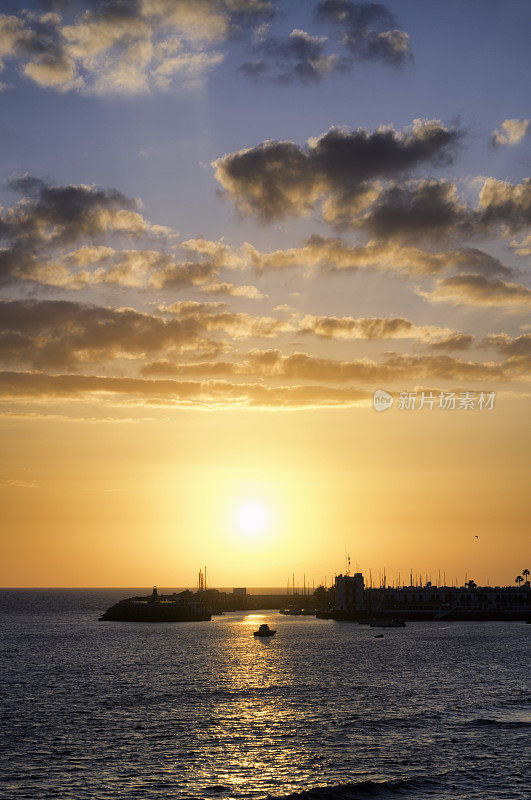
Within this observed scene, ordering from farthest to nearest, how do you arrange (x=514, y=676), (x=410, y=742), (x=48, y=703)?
(x=514, y=676) < (x=48, y=703) < (x=410, y=742)

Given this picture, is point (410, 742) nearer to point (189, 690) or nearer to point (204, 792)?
point (204, 792)

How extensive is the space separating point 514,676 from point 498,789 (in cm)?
6649

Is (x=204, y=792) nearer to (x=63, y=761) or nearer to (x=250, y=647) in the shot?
(x=63, y=761)

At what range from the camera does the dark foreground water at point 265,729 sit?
62.2 meters

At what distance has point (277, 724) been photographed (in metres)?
85.6

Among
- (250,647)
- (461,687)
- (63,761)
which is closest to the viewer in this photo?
(63,761)

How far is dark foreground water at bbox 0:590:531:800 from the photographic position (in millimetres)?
62200

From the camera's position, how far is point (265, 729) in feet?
271

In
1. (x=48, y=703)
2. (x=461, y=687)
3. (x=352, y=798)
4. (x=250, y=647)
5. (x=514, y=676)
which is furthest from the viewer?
(x=250, y=647)

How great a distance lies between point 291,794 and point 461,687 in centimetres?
5758

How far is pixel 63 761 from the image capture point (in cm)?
6881

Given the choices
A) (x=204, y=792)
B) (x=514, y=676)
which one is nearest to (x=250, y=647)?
(x=514, y=676)

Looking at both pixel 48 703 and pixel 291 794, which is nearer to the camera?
pixel 291 794

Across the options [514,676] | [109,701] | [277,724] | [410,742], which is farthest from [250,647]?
[410,742]
